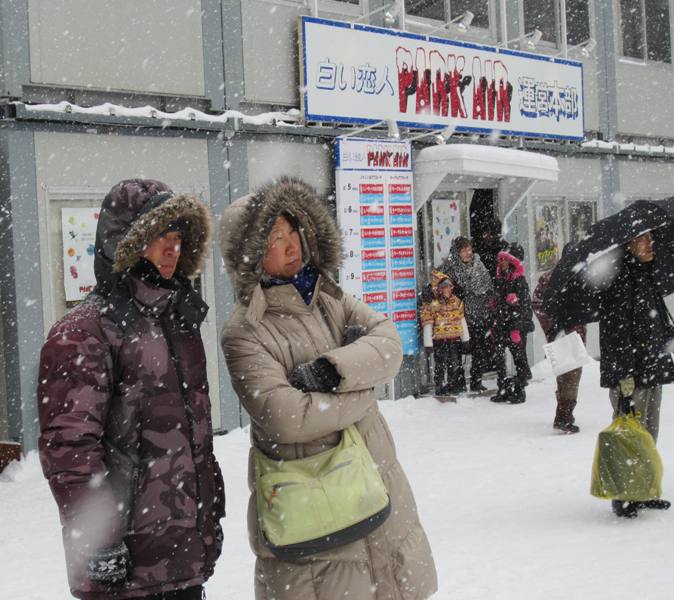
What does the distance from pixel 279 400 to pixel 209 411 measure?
29 centimetres

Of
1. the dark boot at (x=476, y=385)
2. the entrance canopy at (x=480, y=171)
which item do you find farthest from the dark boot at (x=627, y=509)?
the entrance canopy at (x=480, y=171)

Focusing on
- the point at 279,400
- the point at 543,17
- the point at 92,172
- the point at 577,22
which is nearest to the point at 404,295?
the point at 92,172

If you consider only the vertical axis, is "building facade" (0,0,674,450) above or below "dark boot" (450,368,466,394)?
above

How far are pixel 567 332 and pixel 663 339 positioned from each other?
636 mm

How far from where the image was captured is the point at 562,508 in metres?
5.98

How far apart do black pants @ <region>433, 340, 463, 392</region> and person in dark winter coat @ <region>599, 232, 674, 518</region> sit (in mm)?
5306

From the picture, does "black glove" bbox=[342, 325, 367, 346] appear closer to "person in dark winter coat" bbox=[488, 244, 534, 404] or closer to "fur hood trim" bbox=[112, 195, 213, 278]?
"fur hood trim" bbox=[112, 195, 213, 278]

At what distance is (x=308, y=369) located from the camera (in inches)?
108

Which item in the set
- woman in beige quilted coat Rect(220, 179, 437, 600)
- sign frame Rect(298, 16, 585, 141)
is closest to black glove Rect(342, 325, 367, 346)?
woman in beige quilted coat Rect(220, 179, 437, 600)

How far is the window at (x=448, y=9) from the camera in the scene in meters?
11.8

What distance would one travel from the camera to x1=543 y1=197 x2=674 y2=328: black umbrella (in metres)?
5.54

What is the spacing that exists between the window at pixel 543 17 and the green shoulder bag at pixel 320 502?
11.9 metres

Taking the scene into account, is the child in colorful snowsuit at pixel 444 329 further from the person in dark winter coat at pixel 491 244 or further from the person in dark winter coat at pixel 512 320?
the person in dark winter coat at pixel 491 244

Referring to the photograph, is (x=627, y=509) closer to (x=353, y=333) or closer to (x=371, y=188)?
(x=353, y=333)
